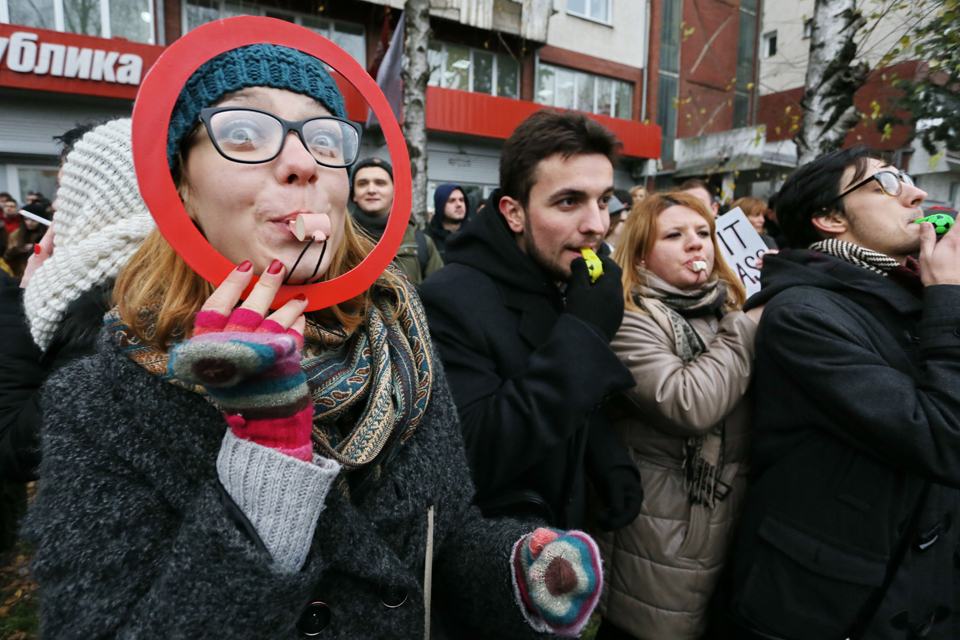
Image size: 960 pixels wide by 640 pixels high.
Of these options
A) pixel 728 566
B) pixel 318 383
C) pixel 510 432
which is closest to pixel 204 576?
pixel 318 383

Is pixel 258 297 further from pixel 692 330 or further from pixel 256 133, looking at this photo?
pixel 692 330

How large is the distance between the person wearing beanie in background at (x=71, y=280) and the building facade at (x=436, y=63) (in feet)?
12.1

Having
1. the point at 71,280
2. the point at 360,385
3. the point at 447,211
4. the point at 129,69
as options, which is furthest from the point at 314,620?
the point at 129,69

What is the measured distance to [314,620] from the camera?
1047 mm

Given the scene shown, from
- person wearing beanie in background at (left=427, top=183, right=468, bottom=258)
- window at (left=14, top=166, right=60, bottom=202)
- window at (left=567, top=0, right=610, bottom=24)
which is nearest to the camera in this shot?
person wearing beanie in background at (left=427, top=183, right=468, bottom=258)

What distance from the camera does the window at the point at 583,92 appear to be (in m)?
15.3

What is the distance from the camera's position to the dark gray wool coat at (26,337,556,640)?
2.71 feet

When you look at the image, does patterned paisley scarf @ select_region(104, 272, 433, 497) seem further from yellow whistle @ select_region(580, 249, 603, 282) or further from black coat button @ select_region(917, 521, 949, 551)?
black coat button @ select_region(917, 521, 949, 551)

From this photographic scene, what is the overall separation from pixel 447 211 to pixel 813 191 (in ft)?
13.5

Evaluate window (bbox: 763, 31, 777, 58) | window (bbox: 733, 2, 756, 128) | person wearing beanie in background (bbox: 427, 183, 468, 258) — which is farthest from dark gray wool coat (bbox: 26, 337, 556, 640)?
window (bbox: 763, 31, 777, 58)

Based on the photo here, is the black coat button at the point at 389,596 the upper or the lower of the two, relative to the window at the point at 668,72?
lower

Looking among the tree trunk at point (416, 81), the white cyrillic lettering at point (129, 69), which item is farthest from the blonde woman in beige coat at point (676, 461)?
the white cyrillic lettering at point (129, 69)

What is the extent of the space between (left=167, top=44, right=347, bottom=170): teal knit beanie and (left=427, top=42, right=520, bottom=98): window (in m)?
13.5

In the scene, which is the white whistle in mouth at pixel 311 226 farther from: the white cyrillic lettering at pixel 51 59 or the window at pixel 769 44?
the window at pixel 769 44
